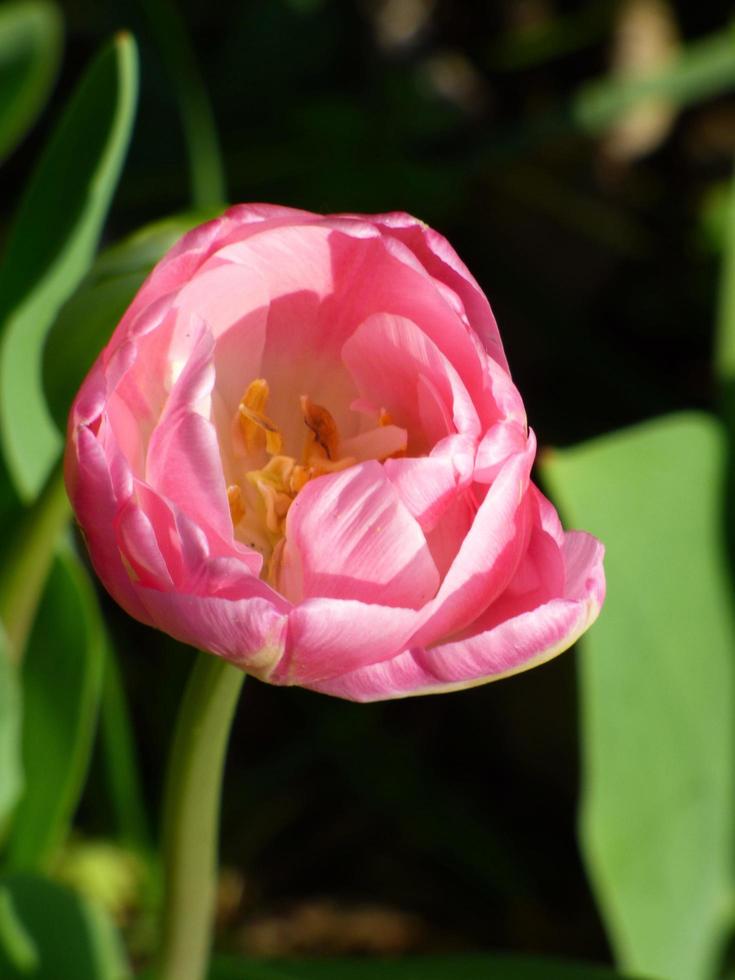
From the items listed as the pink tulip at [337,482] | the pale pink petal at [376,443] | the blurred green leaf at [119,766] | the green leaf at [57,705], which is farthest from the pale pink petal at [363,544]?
the blurred green leaf at [119,766]

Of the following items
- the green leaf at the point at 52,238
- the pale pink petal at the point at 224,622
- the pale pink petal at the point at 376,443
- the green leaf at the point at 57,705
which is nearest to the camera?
the pale pink petal at the point at 224,622

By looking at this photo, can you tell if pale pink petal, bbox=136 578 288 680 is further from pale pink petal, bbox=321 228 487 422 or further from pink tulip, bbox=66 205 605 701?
pale pink petal, bbox=321 228 487 422

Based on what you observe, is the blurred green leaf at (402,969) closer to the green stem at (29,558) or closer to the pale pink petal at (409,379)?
the green stem at (29,558)

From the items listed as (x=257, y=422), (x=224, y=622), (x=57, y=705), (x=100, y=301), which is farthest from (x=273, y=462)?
(x=57, y=705)

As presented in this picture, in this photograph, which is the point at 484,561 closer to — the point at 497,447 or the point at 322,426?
the point at 497,447

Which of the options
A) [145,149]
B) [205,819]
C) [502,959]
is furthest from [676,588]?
[145,149]

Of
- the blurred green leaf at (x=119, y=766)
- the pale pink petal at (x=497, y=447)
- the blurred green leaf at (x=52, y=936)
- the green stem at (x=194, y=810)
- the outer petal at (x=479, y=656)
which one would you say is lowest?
the blurred green leaf at (x=119, y=766)
